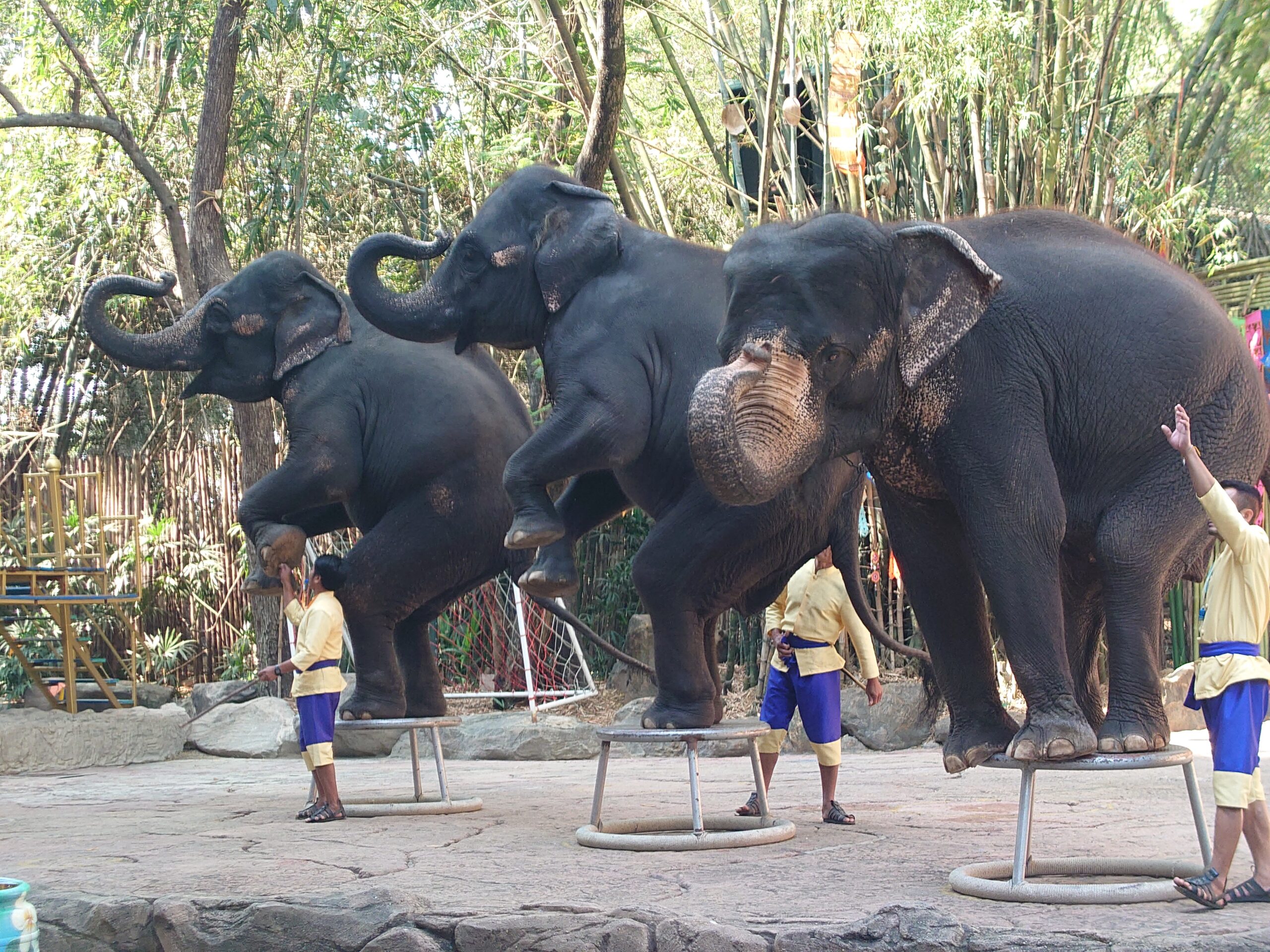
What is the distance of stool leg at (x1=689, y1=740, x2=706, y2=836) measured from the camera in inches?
160

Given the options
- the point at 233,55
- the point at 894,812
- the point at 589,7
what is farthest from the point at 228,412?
the point at 894,812

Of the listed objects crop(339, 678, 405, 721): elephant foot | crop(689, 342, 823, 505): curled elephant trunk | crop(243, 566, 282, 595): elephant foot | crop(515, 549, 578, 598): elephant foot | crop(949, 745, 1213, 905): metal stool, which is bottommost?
crop(949, 745, 1213, 905): metal stool

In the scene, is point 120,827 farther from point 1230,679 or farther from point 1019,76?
point 1019,76

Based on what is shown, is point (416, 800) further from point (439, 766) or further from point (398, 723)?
point (398, 723)

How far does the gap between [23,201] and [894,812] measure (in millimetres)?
8712

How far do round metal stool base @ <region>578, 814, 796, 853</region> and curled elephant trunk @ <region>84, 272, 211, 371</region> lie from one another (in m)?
2.36

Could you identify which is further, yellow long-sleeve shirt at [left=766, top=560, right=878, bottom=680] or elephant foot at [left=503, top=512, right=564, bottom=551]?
yellow long-sleeve shirt at [left=766, top=560, right=878, bottom=680]

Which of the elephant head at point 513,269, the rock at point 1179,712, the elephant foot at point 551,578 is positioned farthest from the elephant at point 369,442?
the rock at point 1179,712

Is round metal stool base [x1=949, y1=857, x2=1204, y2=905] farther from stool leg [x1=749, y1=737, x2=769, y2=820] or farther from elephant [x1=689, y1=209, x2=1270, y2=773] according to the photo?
stool leg [x1=749, y1=737, x2=769, y2=820]

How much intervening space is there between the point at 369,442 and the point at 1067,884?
292cm

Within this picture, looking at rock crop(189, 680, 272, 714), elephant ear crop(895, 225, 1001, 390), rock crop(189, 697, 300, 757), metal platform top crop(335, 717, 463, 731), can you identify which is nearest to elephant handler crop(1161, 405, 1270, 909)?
elephant ear crop(895, 225, 1001, 390)

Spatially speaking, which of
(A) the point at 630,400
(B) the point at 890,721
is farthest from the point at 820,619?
(B) the point at 890,721

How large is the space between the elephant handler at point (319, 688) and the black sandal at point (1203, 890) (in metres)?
2.79

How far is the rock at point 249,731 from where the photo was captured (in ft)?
27.3
